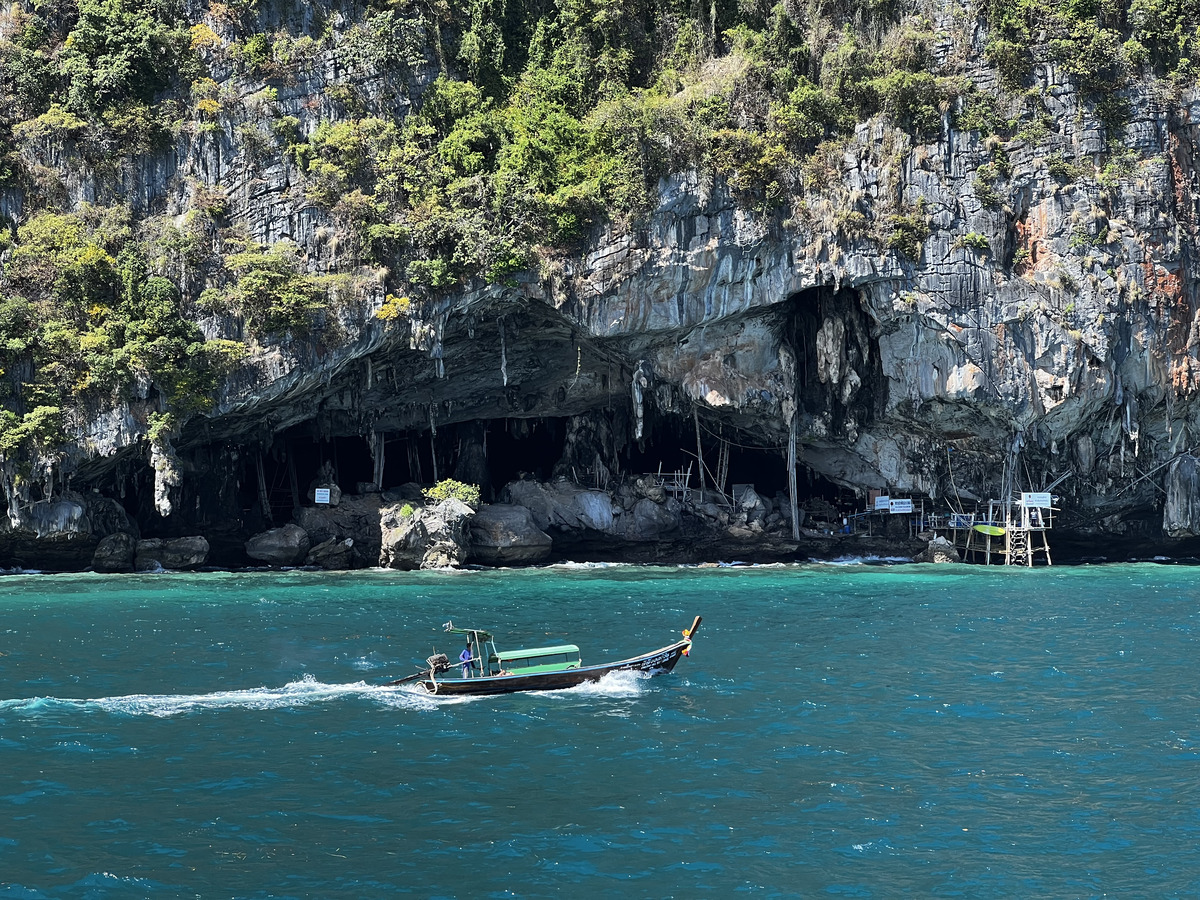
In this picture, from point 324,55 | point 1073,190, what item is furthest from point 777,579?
point 324,55

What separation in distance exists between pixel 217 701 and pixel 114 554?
23.1 m

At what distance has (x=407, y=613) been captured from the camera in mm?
33188

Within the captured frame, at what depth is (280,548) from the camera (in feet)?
151

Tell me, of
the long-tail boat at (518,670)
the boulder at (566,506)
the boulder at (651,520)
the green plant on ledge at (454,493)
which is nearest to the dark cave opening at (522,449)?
the boulder at (566,506)

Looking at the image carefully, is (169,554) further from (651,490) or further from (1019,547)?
(1019,547)

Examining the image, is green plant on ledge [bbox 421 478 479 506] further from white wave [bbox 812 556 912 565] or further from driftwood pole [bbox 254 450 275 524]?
white wave [bbox 812 556 912 565]

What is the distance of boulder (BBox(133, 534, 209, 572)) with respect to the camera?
144ft

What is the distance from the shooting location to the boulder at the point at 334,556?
45.6 metres

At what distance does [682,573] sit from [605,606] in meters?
8.96

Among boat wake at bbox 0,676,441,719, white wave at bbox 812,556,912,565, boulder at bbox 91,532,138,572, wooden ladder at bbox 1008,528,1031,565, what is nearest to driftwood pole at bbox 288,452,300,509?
boulder at bbox 91,532,138,572

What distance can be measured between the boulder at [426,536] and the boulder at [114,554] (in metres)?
9.44

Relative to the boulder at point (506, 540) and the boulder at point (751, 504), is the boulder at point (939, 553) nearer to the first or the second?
the boulder at point (751, 504)

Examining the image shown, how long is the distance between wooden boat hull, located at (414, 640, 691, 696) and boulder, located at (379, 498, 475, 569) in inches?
798

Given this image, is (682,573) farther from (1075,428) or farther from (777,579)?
(1075,428)
